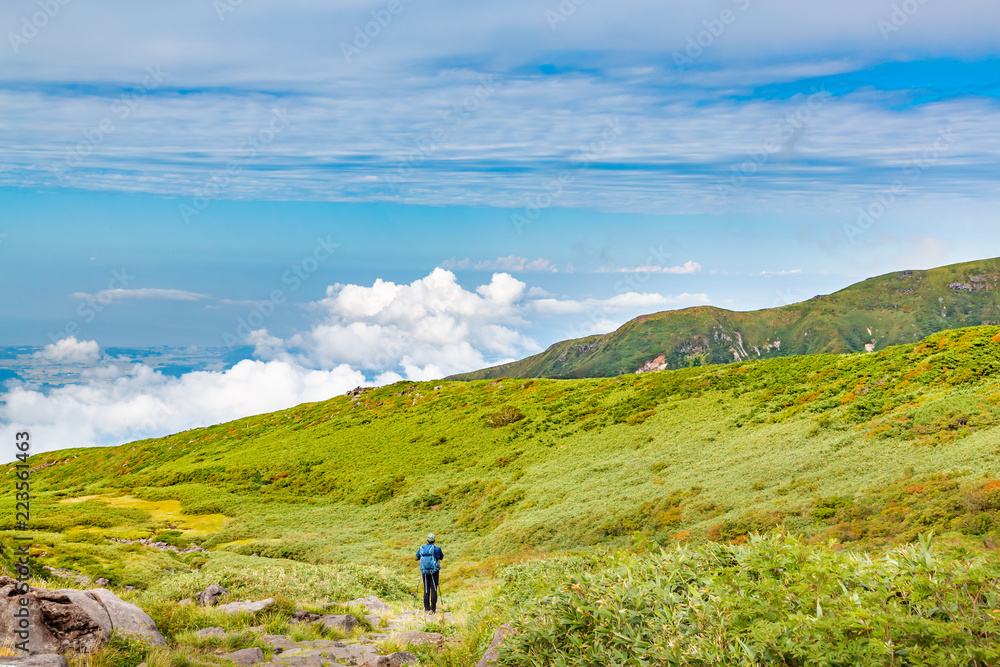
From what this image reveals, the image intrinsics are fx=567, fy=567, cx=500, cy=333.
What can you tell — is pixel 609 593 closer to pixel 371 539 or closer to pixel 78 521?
pixel 371 539

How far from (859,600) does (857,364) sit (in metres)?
42.8

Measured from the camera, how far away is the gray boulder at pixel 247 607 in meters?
15.0

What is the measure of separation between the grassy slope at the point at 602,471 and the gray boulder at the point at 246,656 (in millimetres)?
16115

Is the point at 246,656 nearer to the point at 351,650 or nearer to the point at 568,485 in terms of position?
the point at 351,650

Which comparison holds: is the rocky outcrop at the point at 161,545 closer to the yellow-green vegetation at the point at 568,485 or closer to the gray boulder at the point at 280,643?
the yellow-green vegetation at the point at 568,485

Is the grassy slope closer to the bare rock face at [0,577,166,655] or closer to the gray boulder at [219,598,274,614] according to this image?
the gray boulder at [219,598,274,614]

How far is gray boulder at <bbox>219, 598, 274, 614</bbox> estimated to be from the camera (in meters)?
15.0

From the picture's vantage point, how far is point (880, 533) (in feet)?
59.8

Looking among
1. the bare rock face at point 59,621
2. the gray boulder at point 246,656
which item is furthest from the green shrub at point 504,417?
the bare rock face at point 59,621

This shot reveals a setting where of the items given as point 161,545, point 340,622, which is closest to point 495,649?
point 340,622

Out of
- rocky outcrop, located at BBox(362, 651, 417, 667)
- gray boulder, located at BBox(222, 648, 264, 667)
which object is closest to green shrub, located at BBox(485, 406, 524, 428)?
rocky outcrop, located at BBox(362, 651, 417, 667)

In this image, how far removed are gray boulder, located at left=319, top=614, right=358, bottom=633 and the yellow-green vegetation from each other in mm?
2985

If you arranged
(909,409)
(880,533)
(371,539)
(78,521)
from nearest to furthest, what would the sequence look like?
(880,533)
(909,409)
(371,539)
(78,521)

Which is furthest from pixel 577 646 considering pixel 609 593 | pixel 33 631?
pixel 33 631
